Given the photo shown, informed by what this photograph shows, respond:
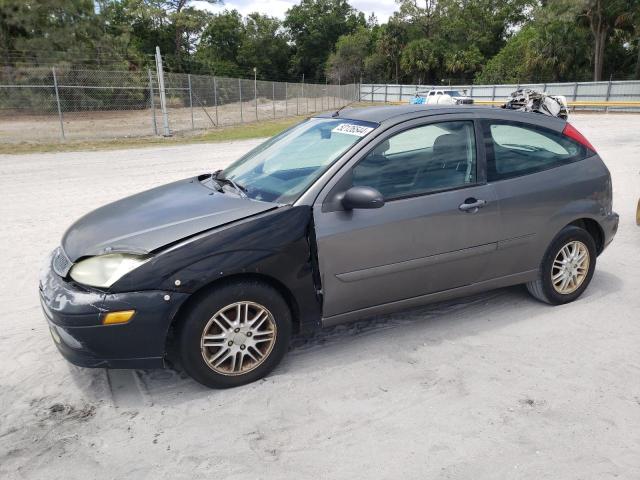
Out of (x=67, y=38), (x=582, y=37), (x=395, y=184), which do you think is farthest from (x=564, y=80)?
(x=395, y=184)

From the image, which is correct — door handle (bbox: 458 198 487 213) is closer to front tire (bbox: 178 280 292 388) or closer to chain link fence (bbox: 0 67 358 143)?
front tire (bbox: 178 280 292 388)

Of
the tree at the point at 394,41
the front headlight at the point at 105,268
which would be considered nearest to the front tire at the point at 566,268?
the front headlight at the point at 105,268

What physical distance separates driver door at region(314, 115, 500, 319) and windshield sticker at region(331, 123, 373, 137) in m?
0.14

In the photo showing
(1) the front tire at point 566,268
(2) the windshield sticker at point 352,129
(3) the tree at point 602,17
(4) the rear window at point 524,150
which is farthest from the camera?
(3) the tree at point 602,17

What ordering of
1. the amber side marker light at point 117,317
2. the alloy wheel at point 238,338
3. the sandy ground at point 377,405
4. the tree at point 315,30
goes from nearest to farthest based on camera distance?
the sandy ground at point 377,405, the amber side marker light at point 117,317, the alloy wheel at point 238,338, the tree at point 315,30

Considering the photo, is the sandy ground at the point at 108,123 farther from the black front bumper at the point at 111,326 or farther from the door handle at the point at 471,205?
the door handle at the point at 471,205

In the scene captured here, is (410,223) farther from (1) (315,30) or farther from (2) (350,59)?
(1) (315,30)

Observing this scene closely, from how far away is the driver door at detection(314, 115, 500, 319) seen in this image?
11.0 ft

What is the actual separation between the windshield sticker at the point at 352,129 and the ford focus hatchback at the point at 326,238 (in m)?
0.02

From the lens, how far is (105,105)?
21.7 m

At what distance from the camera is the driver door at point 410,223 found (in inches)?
132

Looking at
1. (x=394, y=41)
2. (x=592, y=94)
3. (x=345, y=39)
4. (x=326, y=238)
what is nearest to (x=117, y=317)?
(x=326, y=238)

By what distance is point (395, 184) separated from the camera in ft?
11.8

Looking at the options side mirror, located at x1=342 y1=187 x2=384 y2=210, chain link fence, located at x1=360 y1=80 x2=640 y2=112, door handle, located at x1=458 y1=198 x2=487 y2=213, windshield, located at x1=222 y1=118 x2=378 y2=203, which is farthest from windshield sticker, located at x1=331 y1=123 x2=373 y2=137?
chain link fence, located at x1=360 y1=80 x2=640 y2=112
